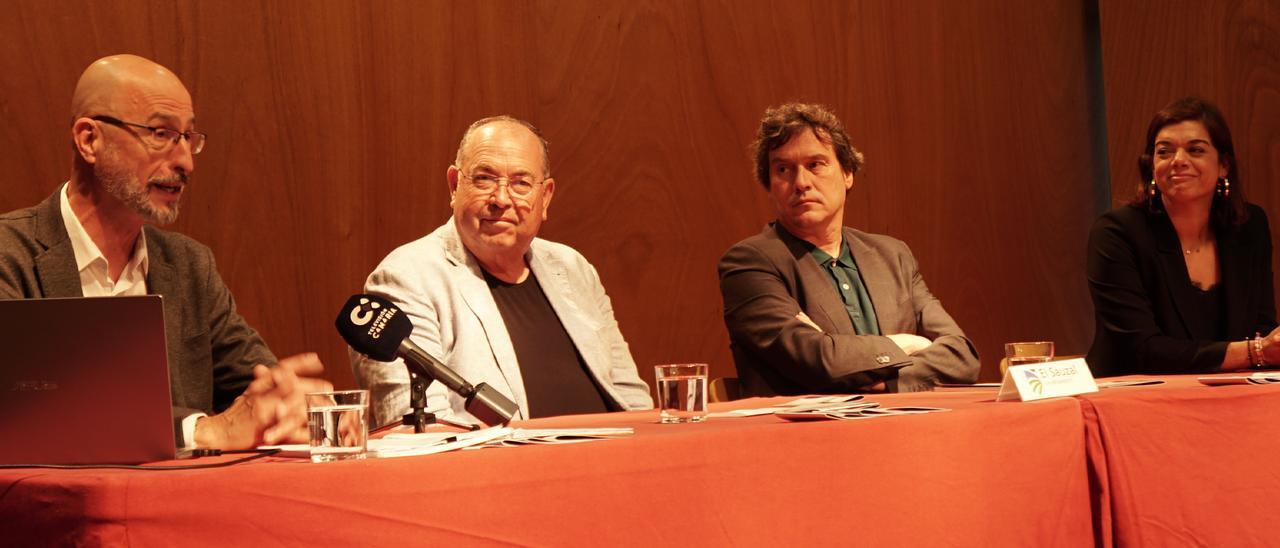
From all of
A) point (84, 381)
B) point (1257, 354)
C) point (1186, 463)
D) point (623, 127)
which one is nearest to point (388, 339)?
point (84, 381)

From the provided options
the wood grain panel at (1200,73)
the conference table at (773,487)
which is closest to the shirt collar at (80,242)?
the conference table at (773,487)

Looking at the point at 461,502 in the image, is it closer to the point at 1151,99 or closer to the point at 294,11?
the point at 294,11

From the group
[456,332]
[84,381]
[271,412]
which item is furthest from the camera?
[456,332]

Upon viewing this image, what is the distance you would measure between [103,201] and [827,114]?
1.99 meters

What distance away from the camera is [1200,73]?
4953 mm

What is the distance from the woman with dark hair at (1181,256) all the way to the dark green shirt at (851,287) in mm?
767

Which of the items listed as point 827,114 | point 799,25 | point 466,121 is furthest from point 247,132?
point 799,25

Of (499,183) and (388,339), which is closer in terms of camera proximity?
(388,339)

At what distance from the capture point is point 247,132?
360 cm

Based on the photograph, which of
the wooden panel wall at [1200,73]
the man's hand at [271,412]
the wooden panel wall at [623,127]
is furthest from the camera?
the wooden panel wall at [1200,73]

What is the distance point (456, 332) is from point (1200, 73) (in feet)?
12.4

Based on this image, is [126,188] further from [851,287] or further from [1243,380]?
[1243,380]

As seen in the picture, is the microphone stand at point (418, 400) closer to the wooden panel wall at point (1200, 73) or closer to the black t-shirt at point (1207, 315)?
the black t-shirt at point (1207, 315)

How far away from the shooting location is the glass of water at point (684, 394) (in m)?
1.82
